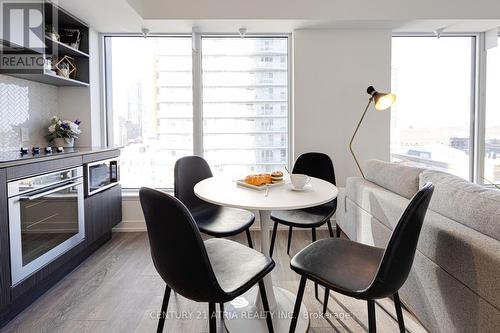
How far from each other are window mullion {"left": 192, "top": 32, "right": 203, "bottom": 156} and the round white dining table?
5.15 ft

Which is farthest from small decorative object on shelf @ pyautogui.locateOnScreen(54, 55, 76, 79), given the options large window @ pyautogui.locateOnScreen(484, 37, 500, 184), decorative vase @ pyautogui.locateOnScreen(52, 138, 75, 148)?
large window @ pyautogui.locateOnScreen(484, 37, 500, 184)

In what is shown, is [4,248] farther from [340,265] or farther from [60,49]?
[60,49]

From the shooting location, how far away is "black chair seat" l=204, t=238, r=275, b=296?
1188mm

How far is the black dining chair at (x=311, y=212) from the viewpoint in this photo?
1.99 meters

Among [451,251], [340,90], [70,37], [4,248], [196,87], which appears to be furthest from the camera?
[196,87]

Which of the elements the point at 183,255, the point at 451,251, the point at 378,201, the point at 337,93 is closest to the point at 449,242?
the point at 451,251

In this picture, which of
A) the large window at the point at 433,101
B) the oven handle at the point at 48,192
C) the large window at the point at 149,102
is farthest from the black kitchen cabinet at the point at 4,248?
the large window at the point at 433,101

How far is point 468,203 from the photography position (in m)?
1.31

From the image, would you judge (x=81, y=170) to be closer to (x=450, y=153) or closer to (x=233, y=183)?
(x=233, y=183)

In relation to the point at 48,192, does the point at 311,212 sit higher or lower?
lower

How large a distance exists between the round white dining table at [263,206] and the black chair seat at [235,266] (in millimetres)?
246

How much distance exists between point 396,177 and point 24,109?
3177 millimetres

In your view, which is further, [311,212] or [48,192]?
[311,212]

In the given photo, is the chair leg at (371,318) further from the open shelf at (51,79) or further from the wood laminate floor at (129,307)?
the open shelf at (51,79)
